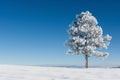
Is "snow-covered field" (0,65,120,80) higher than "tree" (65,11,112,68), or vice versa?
"tree" (65,11,112,68)

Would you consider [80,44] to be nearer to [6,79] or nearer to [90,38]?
[90,38]

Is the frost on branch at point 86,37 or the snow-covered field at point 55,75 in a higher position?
the frost on branch at point 86,37

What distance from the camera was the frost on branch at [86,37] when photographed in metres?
40.6

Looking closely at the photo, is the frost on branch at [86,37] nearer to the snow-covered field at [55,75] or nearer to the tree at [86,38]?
the tree at [86,38]

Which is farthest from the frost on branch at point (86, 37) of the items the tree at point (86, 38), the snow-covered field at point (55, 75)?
the snow-covered field at point (55, 75)

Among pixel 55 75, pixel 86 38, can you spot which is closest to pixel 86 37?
pixel 86 38

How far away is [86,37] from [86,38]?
0.16 metres

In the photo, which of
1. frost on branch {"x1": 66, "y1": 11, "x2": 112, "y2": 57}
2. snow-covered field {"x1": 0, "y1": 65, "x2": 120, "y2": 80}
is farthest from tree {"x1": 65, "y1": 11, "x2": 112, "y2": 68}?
snow-covered field {"x1": 0, "y1": 65, "x2": 120, "y2": 80}

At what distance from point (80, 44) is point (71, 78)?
28.8m

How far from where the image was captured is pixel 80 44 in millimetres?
40875

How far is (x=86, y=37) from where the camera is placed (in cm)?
4131

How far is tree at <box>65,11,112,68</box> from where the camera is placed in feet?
133

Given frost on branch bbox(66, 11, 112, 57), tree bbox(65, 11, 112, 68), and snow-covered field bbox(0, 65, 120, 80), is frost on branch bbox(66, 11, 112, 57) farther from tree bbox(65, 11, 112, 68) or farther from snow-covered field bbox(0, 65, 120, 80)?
snow-covered field bbox(0, 65, 120, 80)

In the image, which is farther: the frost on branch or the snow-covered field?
the frost on branch
